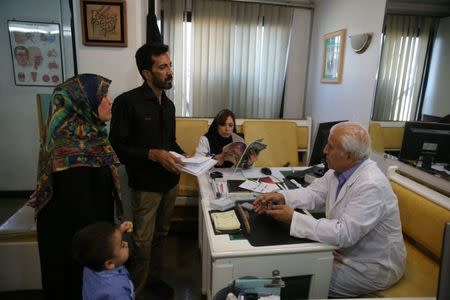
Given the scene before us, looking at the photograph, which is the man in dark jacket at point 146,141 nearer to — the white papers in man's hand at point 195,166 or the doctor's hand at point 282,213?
the white papers in man's hand at point 195,166

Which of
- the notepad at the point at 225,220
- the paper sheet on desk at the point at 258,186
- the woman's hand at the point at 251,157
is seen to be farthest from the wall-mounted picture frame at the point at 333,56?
the notepad at the point at 225,220

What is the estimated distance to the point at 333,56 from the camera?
356 cm

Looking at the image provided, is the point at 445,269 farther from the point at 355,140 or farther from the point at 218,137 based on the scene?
the point at 218,137

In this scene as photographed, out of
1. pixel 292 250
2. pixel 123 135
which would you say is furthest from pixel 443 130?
pixel 123 135

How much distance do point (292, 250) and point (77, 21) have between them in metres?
2.03

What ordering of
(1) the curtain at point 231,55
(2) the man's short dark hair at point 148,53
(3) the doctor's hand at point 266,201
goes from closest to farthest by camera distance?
1. (3) the doctor's hand at point 266,201
2. (2) the man's short dark hair at point 148,53
3. (1) the curtain at point 231,55

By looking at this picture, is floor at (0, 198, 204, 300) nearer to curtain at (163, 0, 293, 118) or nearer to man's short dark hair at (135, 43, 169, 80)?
man's short dark hair at (135, 43, 169, 80)

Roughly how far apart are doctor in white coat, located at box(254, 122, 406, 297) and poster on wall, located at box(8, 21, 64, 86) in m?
2.86

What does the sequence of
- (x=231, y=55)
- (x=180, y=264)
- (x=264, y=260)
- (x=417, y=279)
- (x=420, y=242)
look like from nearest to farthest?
(x=264, y=260)
(x=417, y=279)
(x=420, y=242)
(x=180, y=264)
(x=231, y=55)

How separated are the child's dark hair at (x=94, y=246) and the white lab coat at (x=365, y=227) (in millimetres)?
798

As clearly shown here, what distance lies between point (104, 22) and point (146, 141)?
942 mm

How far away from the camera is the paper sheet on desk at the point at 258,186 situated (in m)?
1.83

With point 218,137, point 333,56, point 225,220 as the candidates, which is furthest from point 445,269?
point 333,56

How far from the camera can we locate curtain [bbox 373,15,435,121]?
249 centimetres
